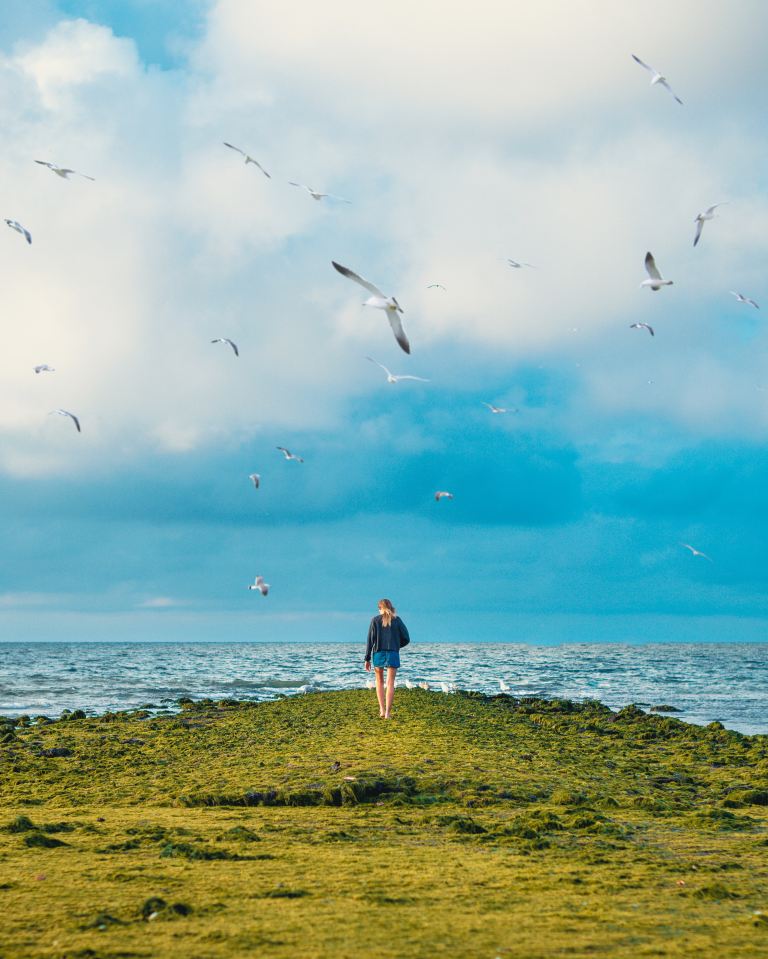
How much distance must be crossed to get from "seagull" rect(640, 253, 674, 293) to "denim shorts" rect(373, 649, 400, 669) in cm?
830

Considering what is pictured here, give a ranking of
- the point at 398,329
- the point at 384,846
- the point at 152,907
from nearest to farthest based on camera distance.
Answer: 1. the point at 152,907
2. the point at 384,846
3. the point at 398,329

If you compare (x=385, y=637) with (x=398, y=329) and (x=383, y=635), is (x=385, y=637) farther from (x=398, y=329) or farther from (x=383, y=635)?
(x=398, y=329)

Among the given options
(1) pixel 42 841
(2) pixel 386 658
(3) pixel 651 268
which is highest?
A: (3) pixel 651 268

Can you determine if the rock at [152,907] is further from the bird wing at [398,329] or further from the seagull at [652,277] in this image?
the seagull at [652,277]

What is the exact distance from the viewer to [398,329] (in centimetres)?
1178

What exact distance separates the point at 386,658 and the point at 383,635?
0.41 meters

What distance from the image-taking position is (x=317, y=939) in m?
5.12

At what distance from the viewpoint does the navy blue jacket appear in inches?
Result: 621

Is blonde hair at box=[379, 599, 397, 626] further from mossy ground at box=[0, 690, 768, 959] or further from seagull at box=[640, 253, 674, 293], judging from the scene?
seagull at box=[640, 253, 674, 293]

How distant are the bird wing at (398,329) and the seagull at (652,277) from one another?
6.58 meters

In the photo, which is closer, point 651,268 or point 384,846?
point 384,846

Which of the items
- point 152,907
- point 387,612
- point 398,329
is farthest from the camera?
point 387,612

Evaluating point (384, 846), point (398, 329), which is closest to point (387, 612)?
point (398, 329)

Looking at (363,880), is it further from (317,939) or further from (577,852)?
(577,852)
